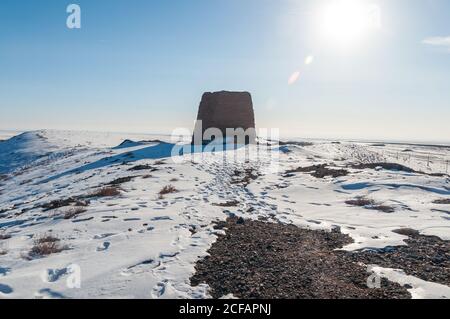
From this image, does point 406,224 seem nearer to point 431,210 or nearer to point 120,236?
point 431,210

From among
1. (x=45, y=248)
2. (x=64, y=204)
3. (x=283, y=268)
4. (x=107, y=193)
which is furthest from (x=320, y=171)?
(x=45, y=248)

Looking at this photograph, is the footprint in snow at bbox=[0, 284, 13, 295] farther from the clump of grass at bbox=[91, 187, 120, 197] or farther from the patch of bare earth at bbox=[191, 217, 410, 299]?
the clump of grass at bbox=[91, 187, 120, 197]

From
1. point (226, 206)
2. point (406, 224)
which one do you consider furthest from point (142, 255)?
point (406, 224)

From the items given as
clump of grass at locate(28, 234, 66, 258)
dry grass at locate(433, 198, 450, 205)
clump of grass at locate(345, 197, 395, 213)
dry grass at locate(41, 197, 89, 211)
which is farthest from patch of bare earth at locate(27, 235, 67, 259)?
dry grass at locate(433, 198, 450, 205)

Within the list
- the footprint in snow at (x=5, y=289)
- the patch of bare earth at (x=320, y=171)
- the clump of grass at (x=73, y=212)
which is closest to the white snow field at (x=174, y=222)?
the footprint in snow at (x=5, y=289)

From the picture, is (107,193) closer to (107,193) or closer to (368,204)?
(107,193)

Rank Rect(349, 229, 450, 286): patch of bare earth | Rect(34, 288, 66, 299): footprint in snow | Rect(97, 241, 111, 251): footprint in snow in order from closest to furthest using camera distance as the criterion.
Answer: Rect(34, 288, 66, 299): footprint in snow, Rect(349, 229, 450, 286): patch of bare earth, Rect(97, 241, 111, 251): footprint in snow
